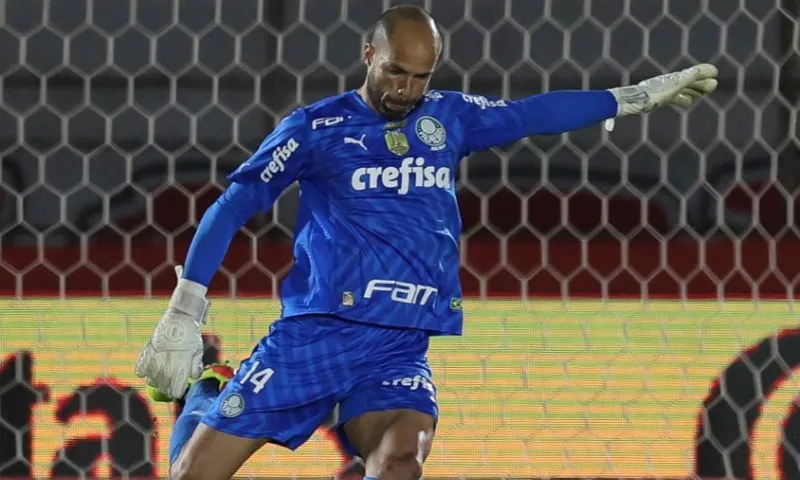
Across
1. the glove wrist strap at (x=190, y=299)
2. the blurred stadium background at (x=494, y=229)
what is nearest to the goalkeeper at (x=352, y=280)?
the glove wrist strap at (x=190, y=299)

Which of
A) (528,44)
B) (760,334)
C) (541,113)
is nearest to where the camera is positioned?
(541,113)

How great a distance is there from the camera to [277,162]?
5.03ft

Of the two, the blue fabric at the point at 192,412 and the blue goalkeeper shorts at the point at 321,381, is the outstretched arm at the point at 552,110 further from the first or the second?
the blue fabric at the point at 192,412

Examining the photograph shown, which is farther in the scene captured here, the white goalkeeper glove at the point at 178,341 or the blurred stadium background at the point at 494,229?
the blurred stadium background at the point at 494,229

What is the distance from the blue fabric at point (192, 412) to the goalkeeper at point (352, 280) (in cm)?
2

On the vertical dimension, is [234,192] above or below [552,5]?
below

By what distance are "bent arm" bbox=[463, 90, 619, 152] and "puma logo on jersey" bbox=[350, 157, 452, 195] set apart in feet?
0.27

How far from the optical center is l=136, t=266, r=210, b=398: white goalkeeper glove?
149cm

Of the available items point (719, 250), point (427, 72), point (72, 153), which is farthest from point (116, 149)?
point (719, 250)

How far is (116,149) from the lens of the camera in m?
2.17

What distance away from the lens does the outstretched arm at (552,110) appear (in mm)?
1597

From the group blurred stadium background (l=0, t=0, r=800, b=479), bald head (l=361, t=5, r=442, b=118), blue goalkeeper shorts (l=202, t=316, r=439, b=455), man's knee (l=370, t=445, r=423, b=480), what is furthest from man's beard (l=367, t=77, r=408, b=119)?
blurred stadium background (l=0, t=0, r=800, b=479)

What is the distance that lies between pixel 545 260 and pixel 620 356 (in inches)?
7.5

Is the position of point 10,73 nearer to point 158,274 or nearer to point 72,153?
point 72,153
